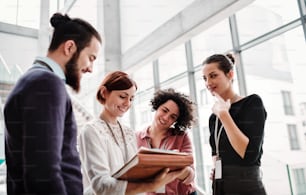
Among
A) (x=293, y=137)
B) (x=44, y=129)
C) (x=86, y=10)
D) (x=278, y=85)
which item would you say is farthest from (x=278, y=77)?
(x=86, y=10)

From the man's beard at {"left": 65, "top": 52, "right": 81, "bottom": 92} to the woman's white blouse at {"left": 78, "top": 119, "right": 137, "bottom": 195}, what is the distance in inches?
6.4

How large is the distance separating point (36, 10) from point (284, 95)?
3.54 meters

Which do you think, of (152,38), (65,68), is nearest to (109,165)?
(65,68)

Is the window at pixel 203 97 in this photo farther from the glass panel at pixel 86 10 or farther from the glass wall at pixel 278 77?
the glass panel at pixel 86 10

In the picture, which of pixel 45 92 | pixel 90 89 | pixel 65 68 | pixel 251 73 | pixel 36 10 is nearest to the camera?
pixel 45 92

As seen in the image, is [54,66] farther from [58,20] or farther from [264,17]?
[264,17]

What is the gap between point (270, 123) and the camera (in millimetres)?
2268

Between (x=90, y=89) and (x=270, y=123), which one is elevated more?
(x=90, y=89)

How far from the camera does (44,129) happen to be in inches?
19.1

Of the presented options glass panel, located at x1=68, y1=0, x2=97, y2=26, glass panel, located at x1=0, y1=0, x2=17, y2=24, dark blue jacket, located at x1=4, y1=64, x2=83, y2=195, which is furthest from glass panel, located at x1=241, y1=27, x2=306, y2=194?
glass panel, located at x1=0, y1=0, x2=17, y2=24

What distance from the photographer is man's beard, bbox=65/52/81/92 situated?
633mm

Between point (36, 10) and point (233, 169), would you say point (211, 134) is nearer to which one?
point (233, 169)

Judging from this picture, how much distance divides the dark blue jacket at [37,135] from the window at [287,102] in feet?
6.81

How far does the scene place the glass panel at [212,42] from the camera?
260 cm
